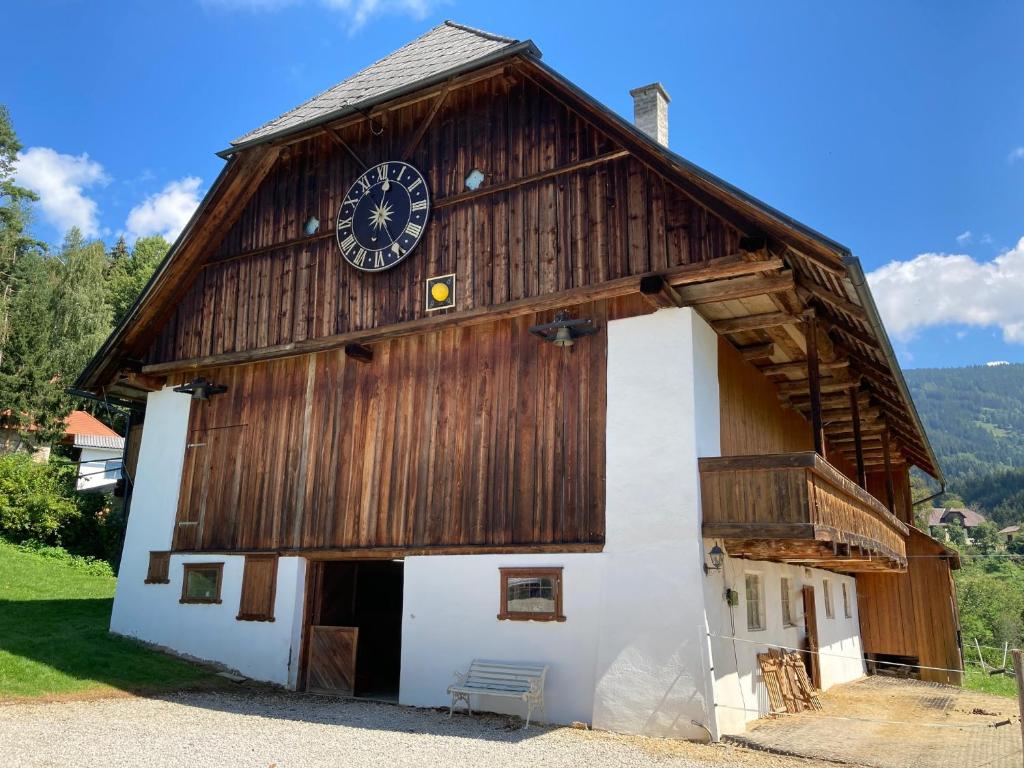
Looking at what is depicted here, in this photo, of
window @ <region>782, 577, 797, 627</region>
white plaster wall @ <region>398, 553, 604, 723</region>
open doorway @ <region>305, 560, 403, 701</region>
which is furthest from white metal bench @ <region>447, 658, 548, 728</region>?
window @ <region>782, 577, 797, 627</region>

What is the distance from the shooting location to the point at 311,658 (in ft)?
49.2

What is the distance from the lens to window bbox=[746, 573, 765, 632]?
1354cm

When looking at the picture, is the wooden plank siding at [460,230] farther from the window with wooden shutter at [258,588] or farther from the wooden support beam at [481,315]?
the window with wooden shutter at [258,588]

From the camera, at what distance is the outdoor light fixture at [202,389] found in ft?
55.8

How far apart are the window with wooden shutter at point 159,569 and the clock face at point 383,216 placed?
713 centimetres

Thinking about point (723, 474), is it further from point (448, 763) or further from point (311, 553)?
point (311, 553)

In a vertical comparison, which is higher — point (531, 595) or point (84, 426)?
point (84, 426)

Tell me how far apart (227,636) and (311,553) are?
2369mm

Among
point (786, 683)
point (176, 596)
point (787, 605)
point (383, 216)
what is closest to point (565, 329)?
point (383, 216)

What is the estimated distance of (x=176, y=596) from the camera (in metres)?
16.5

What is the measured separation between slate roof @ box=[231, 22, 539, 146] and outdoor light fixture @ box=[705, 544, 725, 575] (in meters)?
8.02

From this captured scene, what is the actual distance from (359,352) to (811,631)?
1065cm

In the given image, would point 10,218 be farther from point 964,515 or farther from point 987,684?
point 964,515

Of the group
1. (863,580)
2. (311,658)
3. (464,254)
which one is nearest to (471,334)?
(464,254)
